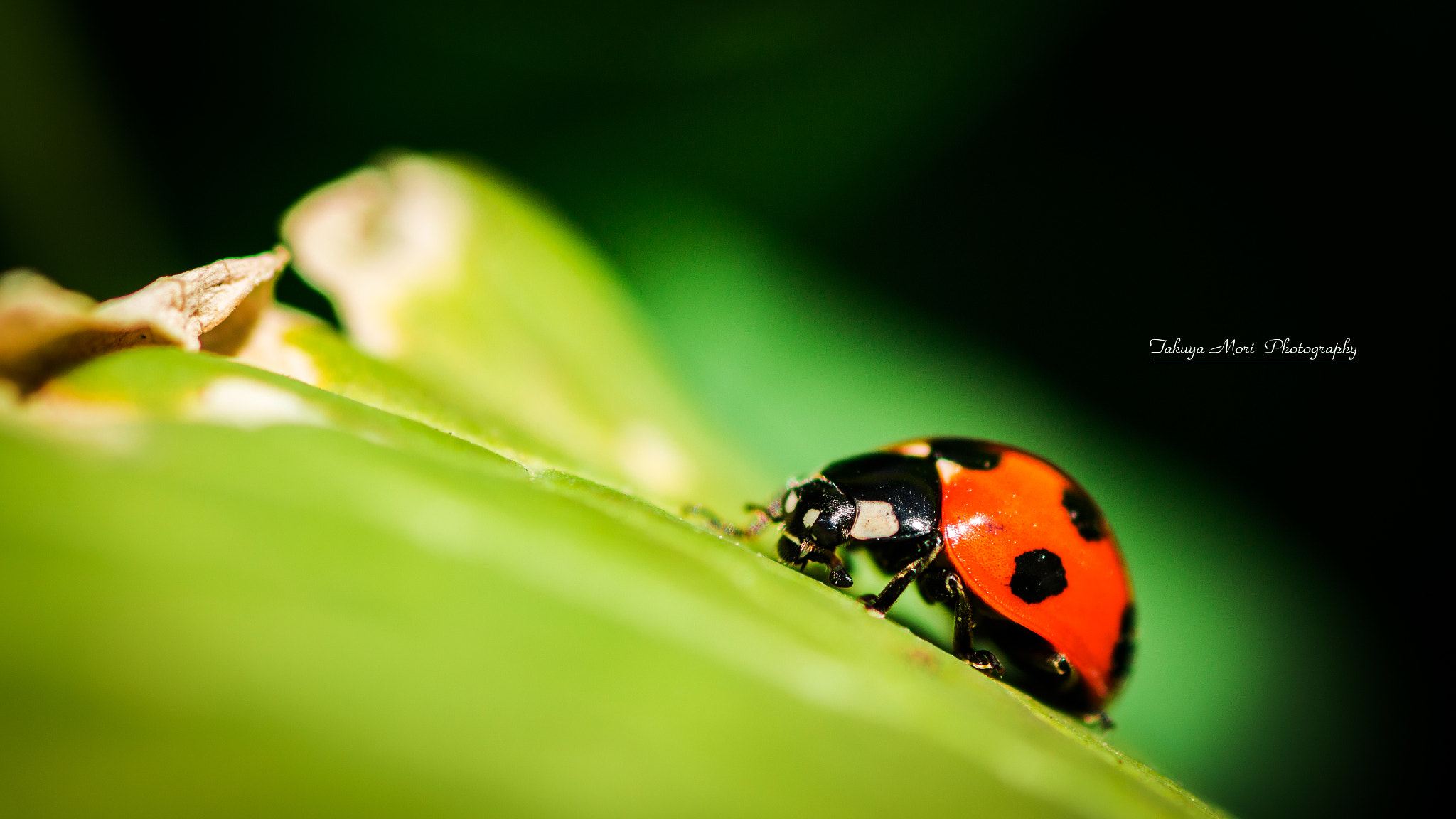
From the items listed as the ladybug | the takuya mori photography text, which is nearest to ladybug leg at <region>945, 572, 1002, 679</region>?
the ladybug

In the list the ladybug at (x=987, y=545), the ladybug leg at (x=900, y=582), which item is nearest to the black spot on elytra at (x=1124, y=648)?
the ladybug at (x=987, y=545)

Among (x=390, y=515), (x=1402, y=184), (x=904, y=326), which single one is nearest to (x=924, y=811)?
(x=390, y=515)

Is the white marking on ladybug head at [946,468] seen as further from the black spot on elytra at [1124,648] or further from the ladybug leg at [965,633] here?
the black spot on elytra at [1124,648]

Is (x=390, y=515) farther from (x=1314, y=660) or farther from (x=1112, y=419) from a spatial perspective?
(x=1314, y=660)

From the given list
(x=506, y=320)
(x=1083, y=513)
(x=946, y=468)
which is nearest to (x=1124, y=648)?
(x=1083, y=513)

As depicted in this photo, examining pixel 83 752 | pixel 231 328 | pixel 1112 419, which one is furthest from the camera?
pixel 1112 419

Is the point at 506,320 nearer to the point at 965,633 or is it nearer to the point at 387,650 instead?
the point at 965,633
